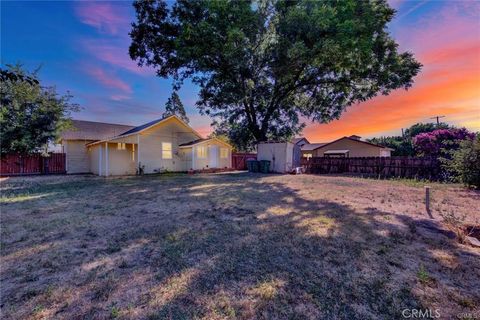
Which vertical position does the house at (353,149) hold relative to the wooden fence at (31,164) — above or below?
above

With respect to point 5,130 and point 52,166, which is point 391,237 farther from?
point 52,166

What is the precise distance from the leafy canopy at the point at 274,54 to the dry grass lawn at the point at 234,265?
10544 millimetres

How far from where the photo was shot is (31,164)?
1589 centimetres

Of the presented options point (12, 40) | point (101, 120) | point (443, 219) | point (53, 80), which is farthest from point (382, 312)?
point (101, 120)

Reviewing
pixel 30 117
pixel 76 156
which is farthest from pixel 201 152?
pixel 30 117

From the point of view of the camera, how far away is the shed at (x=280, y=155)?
53.9ft

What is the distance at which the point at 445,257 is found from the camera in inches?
116

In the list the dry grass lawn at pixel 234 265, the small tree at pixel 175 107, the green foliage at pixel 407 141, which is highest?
the small tree at pixel 175 107

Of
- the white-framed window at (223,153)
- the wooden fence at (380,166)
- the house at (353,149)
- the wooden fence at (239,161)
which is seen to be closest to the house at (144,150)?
the white-framed window at (223,153)

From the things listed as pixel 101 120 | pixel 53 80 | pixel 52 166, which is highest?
pixel 53 80

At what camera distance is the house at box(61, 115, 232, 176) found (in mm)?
15297

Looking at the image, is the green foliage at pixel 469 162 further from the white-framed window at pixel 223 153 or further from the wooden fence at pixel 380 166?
the white-framed window at pixel 223 153

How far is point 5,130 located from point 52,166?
3.91 m

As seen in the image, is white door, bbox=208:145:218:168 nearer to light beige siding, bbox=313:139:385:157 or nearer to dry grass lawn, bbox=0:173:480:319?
dry grass lawn, bbox=0:173:480:319
